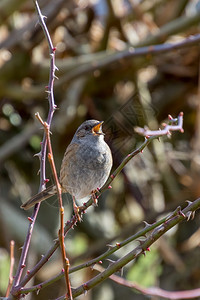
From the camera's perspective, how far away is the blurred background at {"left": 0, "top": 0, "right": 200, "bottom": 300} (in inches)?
188

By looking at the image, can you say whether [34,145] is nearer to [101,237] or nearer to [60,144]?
[60,144]

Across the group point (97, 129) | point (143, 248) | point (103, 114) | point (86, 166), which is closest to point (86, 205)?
point (143, 248)

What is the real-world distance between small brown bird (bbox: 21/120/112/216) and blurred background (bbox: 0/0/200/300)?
63.3 inches

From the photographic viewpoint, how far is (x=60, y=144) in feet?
17.6

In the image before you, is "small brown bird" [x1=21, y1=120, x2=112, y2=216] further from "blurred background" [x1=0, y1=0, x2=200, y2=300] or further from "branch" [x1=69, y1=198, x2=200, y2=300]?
Result: "blurred background" [x1=0, y1=0, x2=200, y2=300]

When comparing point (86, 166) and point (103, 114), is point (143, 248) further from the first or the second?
point (103, 114)

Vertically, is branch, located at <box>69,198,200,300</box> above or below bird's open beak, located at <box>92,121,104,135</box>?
below

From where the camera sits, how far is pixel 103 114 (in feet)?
18.5

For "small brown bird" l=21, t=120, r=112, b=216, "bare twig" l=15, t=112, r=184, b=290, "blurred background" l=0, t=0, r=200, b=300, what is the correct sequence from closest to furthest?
"bare twig" l=15, t=112, r=184, b=290
"small brown bird" l=21, t=120, r=112, b=216
"blurred background" l=0, t=0, r=200, b=300

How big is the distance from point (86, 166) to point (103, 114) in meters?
2.81

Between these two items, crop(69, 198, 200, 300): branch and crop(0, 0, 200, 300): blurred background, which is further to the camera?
crop(0, 0, 200, 300): blurred background


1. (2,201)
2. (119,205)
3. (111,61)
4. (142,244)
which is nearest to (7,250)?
(2,201)

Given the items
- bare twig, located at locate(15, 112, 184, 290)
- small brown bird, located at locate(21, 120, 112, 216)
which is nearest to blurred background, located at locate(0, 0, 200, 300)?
small brown bird, located at locate(21, 120, 112, 216)

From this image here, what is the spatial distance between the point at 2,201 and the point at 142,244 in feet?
11.8
